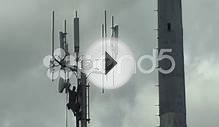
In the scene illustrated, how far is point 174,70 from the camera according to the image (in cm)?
6906

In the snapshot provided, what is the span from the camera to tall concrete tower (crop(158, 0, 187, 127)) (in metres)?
67.9

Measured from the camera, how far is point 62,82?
62.0m

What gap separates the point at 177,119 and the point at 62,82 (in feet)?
40.4

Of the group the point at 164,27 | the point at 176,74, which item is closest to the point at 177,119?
the point at 176,74

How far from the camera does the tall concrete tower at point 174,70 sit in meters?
67.9

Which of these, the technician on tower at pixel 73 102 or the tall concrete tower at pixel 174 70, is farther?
the tall concrete tower at pixel 174 70
